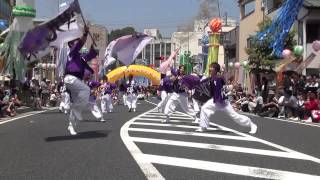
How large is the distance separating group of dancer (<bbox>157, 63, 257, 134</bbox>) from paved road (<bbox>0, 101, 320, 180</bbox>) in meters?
0.39

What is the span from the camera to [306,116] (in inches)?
831

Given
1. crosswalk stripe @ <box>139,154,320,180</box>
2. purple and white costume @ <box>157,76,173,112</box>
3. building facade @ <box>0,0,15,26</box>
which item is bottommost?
crosswalk stripe @ <box>139,154,320,180</box>

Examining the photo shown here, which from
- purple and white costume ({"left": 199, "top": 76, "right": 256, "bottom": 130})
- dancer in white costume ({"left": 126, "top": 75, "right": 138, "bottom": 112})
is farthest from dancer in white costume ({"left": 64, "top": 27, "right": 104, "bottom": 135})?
dancer in white costume ({"left": 126, "top": 75, "right": 138, "bottom": 112})

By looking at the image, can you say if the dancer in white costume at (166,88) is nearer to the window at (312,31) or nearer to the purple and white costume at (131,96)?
the purple and white costume at (131,96)

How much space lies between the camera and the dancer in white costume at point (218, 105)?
1370 centimetres

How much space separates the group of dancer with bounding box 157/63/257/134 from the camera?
13750mm

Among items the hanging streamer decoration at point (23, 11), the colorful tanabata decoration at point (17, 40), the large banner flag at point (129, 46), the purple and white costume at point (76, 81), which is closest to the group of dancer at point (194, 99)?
the purple and white costume at point (76, 81)

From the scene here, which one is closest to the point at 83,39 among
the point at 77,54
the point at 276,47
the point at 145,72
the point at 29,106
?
the point at 77,54

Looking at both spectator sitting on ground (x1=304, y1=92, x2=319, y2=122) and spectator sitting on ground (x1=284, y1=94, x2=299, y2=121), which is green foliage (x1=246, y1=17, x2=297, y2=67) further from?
spectator sitting on ground (x1=304, y1=92, x2=319, y2=122)

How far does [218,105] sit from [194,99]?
356 cm

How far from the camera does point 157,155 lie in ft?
30.8

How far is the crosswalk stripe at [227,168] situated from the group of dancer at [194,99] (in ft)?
15.8

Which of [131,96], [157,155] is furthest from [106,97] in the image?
[157,155]

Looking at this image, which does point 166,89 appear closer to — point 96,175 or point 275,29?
point 275,29
